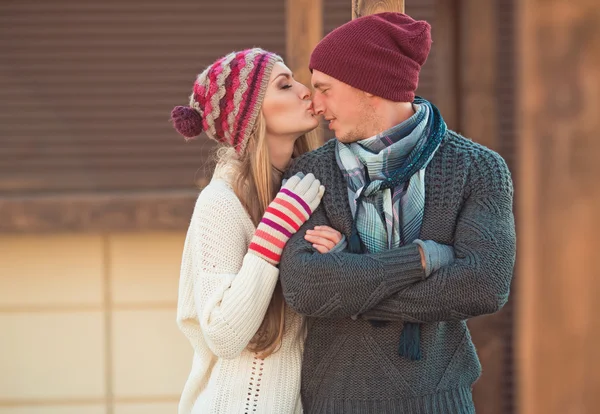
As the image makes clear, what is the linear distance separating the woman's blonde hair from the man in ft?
0.34

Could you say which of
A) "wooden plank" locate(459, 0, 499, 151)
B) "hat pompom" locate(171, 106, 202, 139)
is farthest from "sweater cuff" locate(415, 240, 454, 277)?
"wooden plank" locate(459, 0, 499, 151)

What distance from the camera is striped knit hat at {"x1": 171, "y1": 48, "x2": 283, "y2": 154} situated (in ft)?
8.48

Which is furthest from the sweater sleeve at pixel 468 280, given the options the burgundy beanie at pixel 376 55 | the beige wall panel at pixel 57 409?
the beige wall panel at pixel 57 409

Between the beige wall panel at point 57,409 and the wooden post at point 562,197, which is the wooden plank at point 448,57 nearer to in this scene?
the beige wall panel at point 57,409

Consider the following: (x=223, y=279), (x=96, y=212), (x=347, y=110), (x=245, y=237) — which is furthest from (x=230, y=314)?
(x=96, y=212)

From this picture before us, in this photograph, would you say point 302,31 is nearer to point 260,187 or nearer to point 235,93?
point 235,93

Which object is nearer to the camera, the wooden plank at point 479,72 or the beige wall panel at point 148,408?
the beige wall panel at point 148,408

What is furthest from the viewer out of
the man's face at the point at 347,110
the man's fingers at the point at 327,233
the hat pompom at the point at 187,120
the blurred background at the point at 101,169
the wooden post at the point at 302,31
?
the blurred background at the point at 101,169

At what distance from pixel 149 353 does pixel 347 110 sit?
115 inches

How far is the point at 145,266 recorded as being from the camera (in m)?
4.95

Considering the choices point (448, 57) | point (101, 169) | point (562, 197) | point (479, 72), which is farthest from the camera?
point (448, 57)

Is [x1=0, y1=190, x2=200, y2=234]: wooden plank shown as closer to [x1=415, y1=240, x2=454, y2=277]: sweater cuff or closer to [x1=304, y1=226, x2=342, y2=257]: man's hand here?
[x1=304, y1=226, x2=342, y2=257]: man's hand

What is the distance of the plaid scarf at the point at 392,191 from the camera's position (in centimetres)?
228

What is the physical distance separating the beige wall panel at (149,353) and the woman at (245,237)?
7.73 ft
